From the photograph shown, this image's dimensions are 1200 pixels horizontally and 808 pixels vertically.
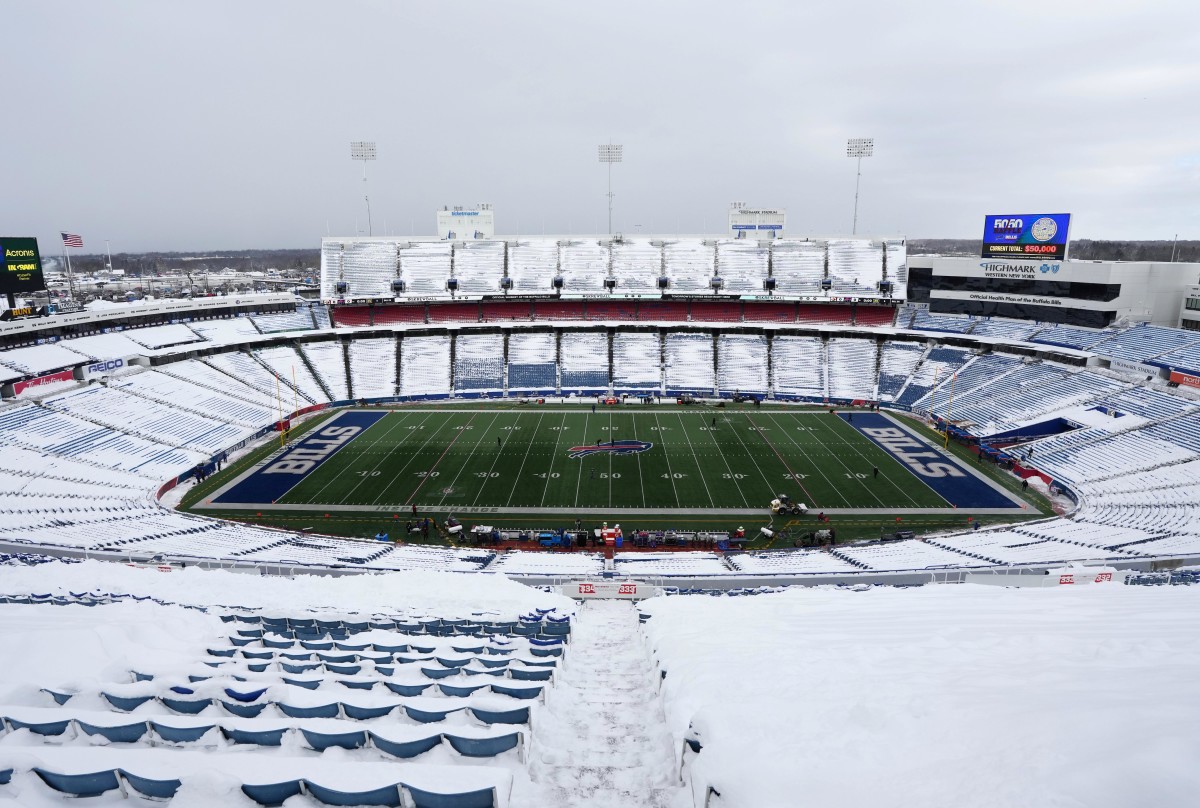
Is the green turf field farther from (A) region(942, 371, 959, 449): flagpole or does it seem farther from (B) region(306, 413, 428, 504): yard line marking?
(A) region(942, 371, 959, 449): flagpole

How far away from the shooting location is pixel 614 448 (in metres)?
37.6

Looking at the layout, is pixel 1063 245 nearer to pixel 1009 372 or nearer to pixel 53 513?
pixel 1009 372

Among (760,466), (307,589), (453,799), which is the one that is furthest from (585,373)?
(453,799)

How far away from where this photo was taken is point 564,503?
3002 centimetres

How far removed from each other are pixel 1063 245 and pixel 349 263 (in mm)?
57506

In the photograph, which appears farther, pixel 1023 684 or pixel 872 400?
pixel 872 400

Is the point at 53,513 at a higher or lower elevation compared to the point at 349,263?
lower

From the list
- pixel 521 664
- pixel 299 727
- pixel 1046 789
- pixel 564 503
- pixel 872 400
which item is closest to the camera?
pixel 1046 789

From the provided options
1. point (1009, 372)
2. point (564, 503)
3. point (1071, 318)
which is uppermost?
point (1071, 318)

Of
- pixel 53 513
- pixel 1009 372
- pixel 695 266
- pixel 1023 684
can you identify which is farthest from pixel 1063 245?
pixel 53 513

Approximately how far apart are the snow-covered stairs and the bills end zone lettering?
2683cm

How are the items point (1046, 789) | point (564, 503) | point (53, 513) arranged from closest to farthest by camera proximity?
point (1046, 789), point (53, 513), point (564, 503)

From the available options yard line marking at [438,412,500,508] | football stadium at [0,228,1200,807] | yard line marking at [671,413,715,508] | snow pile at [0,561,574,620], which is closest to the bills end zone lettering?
football stadium at [0,228,1200,807]

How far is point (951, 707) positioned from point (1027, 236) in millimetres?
52437
